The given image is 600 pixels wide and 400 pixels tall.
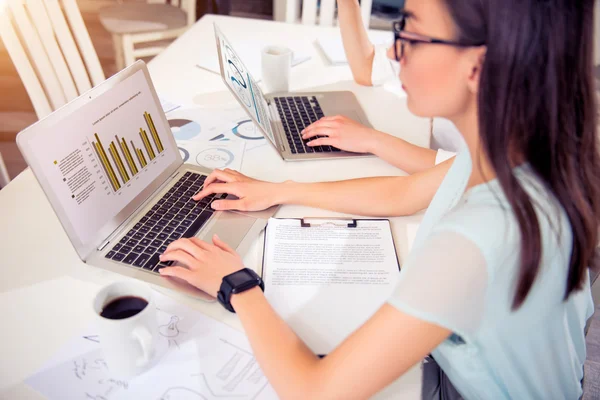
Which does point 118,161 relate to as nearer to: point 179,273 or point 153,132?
point 153,132

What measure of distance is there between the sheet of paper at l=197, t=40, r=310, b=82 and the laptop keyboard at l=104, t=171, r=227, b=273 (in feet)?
2.14

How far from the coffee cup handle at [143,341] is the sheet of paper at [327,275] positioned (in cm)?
21

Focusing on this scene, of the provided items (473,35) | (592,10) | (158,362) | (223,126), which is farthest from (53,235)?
(592,10)

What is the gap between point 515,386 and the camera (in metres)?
0.74

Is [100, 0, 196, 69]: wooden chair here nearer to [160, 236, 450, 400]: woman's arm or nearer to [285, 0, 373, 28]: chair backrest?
[285, 0, 373, 28]: chair backrest

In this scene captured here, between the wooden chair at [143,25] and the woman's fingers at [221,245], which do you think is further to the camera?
the wooden chair at [143,25]

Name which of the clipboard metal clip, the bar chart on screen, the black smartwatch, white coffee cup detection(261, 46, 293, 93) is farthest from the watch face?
white coffee cup detection(261, 46, 293, 93)

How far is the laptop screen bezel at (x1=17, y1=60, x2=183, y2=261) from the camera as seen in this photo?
29.9 inches

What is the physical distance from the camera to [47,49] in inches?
60.7

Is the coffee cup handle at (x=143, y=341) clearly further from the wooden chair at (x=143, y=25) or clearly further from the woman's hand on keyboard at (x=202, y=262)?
the wooden chair at (x=143, y=25)

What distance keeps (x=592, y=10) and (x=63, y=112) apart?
78 centimetres

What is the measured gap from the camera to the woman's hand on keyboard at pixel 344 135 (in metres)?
1.21

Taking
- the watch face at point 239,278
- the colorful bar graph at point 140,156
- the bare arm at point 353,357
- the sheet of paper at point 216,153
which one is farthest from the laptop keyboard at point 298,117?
the bare arm at point 353,357

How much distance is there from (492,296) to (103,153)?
2.31 ft
